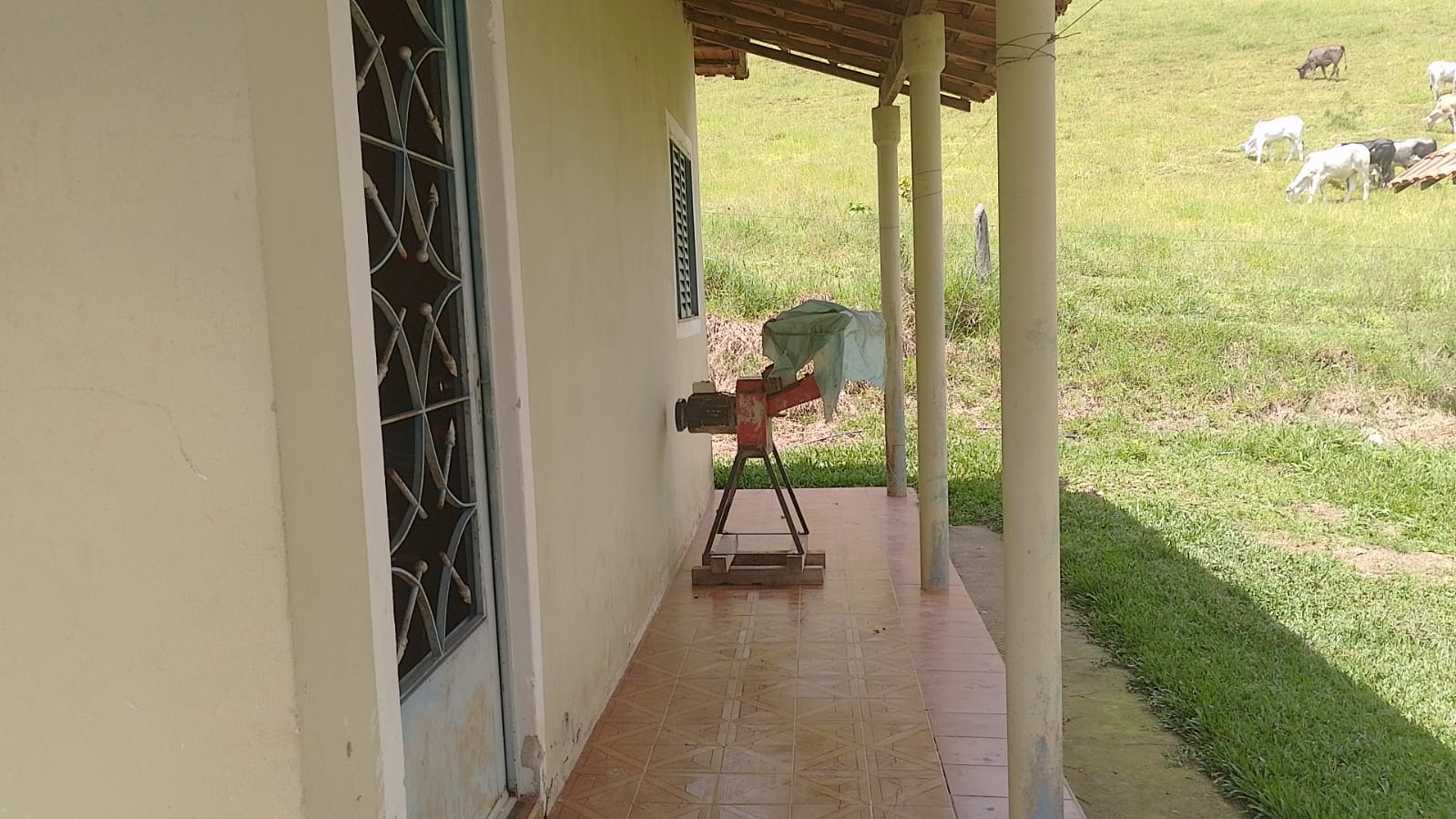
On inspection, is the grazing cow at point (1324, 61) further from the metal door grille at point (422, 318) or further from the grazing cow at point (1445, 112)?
the metal door grille at point (422, 318)

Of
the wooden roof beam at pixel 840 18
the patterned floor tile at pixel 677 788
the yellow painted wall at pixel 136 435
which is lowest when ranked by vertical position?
the patterned floor tile at pixel 677 788

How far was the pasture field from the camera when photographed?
4.56m

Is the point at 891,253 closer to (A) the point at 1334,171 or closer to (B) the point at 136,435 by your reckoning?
(B) the point at 136,435

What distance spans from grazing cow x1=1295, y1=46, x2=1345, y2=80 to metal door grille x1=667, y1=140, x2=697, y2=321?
78.0 feet

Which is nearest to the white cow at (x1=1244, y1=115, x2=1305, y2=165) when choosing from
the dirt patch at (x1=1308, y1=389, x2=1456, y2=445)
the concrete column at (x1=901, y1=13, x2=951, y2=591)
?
the dirt patch at (x1=1308, y1=389, x2=1456, y2=445)

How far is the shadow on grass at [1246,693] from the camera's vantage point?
3680 mm

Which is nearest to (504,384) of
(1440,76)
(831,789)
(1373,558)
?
(831,789)

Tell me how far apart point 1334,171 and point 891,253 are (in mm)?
13864

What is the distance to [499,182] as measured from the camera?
2930 mm

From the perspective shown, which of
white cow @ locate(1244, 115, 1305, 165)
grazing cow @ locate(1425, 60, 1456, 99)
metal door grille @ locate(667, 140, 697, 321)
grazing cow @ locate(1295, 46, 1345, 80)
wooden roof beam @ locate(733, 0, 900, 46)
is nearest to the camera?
wooden roof beam @ locate(733, 0, 900, 46)

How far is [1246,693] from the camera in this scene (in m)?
4.51

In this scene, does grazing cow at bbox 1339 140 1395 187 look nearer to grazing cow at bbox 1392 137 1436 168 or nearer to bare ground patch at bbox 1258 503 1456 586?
grazing cow at bbox 1392 137 1436 168

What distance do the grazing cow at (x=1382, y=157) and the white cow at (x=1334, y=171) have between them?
0.49ft

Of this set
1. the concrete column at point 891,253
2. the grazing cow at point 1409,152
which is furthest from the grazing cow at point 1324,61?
the concrete column at point 891,253
